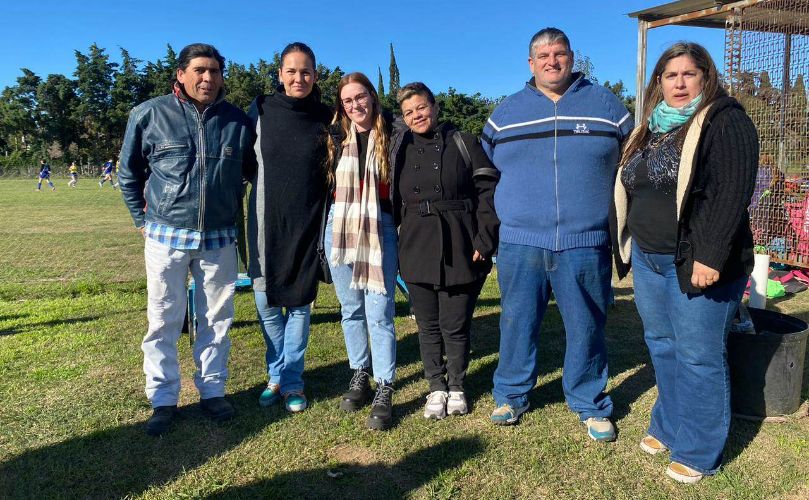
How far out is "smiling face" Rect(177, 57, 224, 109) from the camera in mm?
3086

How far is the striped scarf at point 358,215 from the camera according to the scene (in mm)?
3223

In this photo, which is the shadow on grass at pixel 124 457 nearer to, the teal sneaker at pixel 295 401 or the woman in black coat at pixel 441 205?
the teal sneaker at pixel 295 401

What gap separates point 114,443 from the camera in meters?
3.12

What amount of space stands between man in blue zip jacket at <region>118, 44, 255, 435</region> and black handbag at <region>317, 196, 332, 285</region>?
48 cm

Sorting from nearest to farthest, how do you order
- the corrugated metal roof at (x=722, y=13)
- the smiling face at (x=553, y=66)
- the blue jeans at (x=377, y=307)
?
the smiling face at (x=553, y=66) → the blue jeans at (x=377, y=307) → the corrugated metal roof at (x=722, y=13)

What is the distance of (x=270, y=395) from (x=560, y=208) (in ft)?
6.67

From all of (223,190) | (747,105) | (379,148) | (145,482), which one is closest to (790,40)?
(747,105)

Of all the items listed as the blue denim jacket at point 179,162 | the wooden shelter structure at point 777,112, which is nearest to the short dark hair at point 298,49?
the blue denim jacket at point 179,162

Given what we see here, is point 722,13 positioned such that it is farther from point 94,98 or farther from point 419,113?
point 94,98

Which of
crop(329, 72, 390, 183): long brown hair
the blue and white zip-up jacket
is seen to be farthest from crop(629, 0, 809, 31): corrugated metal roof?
crop(329, 72, 390, 183): long brown hair

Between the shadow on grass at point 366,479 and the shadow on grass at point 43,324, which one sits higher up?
the shadow on grass at point 43,324

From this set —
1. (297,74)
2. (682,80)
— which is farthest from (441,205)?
(682,80)

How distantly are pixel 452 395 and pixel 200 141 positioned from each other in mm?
1994

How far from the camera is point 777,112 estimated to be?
6.80 meters
